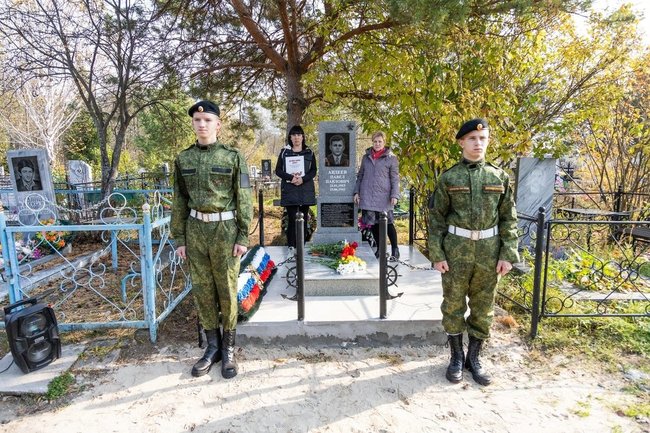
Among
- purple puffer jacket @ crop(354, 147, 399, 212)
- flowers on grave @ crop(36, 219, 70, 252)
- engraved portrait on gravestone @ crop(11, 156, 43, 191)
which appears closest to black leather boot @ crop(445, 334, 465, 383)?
purple puffer jacket @ crop(354, 147, 399, 212)

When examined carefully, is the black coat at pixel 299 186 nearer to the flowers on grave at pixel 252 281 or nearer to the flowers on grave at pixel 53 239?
the flowers on grave at pixel 252 281

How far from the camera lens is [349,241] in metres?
5.58

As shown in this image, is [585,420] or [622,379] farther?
[622,379]

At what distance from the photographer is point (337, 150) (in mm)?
5566

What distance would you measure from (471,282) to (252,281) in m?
2.17

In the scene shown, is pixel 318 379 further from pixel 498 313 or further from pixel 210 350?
pixel 498 313

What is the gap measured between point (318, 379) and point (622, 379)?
2346mm

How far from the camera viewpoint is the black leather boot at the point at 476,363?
9.50 feet

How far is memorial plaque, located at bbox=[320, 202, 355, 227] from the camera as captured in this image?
5.62 meters

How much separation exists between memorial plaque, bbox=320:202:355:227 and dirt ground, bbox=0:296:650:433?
2.43 meters

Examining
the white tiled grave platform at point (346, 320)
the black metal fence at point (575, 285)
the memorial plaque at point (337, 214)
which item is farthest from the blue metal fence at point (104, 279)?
the black metal fence at point (575, 285)

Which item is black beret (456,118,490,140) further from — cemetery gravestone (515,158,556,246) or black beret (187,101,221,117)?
cemetery gravestone (515,158,556,246)

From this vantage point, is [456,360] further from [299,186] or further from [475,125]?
[299,186]

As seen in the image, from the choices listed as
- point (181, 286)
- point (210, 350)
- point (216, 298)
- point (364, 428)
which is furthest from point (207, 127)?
point (181, 286)
